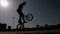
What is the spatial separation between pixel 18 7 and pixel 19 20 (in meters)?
1.61

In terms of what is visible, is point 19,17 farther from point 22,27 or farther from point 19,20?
point 22,27

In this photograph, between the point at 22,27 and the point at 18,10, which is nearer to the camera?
the point at 18,10

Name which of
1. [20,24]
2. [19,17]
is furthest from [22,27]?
[19,17]

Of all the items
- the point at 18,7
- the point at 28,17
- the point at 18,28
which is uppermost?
the point at 18,7

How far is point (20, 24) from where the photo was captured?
17.2m

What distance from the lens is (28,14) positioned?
16.4 meters

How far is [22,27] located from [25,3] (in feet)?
10.8

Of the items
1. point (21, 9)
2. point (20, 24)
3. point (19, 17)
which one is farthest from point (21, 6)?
point (20, 24)

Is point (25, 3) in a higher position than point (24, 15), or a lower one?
higher

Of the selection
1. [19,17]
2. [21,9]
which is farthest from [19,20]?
[21,9]

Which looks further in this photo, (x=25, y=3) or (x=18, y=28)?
(x=18, y=28)

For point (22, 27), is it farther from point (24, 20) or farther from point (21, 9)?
point (21, 9)

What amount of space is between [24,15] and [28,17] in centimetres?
56

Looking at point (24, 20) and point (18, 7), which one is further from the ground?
point (18, 7)
